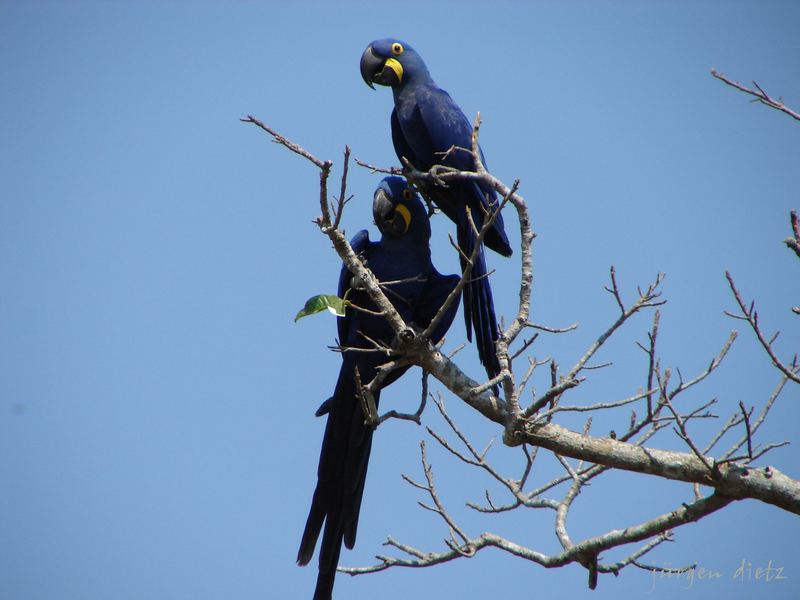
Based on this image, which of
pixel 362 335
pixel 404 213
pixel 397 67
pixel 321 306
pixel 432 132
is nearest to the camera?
pixel 321 306

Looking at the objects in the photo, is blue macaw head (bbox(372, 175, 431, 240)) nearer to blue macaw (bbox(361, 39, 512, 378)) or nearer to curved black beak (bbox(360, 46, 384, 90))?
blue macaw (bbox(361, 39, 512, 378))

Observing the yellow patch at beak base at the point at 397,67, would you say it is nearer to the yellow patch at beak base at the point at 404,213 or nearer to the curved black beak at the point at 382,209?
the curved black beak at the point at 382,209

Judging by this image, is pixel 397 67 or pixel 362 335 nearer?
pixel 362 335

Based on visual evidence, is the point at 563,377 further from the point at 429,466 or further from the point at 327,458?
the point at 327,458

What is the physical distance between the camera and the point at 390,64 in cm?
499

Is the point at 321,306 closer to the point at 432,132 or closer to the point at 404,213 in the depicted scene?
the point at 404,213

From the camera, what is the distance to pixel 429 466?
4.11m

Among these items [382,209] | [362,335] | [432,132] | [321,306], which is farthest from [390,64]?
[321,306]

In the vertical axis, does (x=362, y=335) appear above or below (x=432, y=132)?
below

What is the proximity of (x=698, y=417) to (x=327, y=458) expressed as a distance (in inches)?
74.7

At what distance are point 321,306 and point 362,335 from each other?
0.49 meters

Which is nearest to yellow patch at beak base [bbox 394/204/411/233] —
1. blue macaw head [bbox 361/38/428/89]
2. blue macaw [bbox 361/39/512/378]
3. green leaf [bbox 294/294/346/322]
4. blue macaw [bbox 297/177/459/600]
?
blue macaw [bbox 297/177/459/600]

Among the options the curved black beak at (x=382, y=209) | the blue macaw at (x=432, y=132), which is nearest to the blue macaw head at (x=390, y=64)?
the blue macaw at (x=432, y=132)

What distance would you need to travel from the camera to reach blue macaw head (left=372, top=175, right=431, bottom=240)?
462 centimetres
